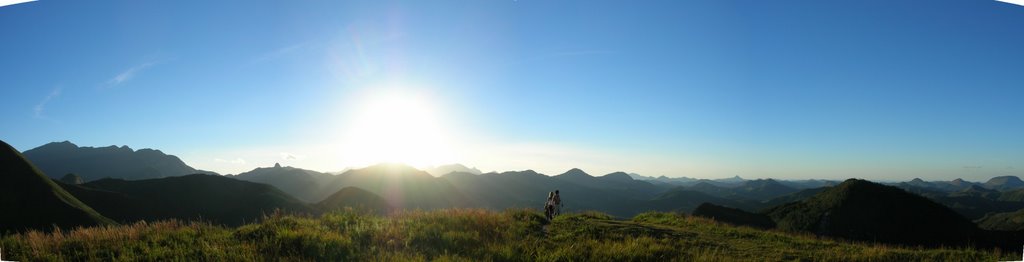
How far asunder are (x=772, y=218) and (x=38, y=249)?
171ft

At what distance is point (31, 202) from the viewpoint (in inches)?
3487

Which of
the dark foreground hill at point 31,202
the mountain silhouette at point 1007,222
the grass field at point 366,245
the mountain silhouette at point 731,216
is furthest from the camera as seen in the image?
the mountain silhouette at point 1007,222

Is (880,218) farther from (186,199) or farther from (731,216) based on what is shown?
(186,199)

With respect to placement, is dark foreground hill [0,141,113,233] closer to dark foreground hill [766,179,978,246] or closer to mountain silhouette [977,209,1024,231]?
dark foreground hill [766,179,978,246]

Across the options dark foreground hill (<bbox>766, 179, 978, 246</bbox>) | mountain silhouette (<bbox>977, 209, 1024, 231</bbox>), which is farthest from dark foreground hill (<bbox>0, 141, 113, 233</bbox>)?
mountain silhouette (<bbox>977, 209, 1024, 231</bbox>)

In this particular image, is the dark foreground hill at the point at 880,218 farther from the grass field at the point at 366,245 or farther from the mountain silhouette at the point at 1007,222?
the mountain silhouette at the point at 1007,222

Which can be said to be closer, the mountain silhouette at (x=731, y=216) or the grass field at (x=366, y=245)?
the grass field at (x=366, y=245)

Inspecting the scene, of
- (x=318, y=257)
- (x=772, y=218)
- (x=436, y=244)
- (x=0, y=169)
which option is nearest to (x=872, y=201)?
(x=772, y=218)

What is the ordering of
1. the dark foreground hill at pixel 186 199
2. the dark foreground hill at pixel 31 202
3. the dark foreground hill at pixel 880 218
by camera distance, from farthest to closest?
the dark foreground hill at pixel 186 199, the dark foreground hill at pixel 31 202, the dark foreground hill at pixel 880 218

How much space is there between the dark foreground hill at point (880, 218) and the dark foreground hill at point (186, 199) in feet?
378

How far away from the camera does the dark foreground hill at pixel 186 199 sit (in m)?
116

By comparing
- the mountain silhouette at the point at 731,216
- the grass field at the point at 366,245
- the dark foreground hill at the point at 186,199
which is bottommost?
the dark foreground hill at the point at 186,199

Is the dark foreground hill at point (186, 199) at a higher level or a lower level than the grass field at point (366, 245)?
lower

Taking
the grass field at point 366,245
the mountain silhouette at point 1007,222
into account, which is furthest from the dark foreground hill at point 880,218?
the mountain silhouette at point 1007,222
